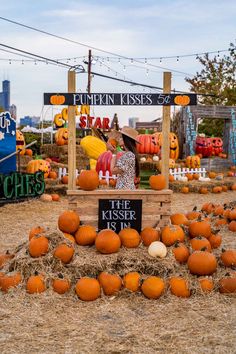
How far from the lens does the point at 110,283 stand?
16.6 feet

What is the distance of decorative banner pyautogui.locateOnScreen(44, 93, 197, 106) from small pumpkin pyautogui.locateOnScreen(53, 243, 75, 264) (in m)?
1.84

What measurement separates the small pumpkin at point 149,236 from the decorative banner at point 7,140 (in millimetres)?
7288

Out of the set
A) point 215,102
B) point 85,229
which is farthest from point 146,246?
point 215,102

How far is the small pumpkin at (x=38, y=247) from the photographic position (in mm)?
5355

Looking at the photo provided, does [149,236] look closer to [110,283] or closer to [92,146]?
[110,283]

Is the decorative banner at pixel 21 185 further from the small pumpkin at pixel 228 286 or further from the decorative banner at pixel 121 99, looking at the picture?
the small pumpkin at pixel 228 286

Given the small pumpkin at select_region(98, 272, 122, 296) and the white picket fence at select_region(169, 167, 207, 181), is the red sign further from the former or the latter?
the small pumpkin at select_region(98, 272, 122, 296)

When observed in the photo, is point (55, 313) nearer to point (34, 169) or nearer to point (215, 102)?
point (34, 169)

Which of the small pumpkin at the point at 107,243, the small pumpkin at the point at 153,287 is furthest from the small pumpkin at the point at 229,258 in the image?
the small pumpkin at the point at 107,243

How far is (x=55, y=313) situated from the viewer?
4625mm

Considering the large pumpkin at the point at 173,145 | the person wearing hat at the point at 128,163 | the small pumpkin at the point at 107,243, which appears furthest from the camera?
the large pumpkin at the point at 173,145

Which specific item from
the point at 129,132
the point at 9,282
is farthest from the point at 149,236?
the point at 9,282

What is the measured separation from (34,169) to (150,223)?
879 cm

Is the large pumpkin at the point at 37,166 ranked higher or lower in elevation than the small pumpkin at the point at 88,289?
higher
